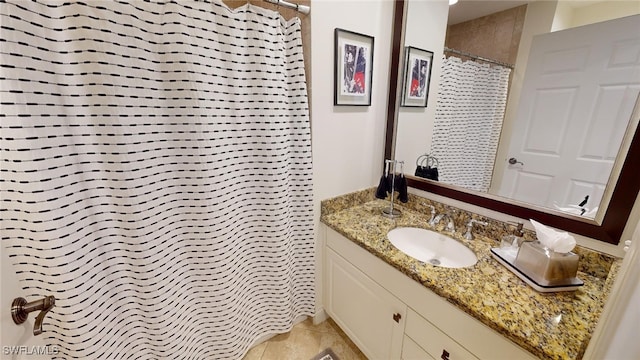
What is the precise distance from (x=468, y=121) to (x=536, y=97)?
311 mm

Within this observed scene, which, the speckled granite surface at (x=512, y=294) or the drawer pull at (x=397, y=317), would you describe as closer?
the speckled granite surface at (x=512, y=294)

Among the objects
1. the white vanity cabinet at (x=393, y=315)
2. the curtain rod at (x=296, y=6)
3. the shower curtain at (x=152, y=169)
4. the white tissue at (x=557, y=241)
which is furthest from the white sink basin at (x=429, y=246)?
the curtain rod at (x=296, y=6)

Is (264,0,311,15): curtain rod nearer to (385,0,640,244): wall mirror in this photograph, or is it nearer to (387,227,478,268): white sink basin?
(385,0,640,244): wall mirror

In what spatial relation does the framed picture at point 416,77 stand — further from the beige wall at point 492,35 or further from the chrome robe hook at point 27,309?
the chrome robe hook at point 27,309

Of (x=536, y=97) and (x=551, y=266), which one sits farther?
(x=536, y=97)

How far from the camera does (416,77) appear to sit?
1.46 metres

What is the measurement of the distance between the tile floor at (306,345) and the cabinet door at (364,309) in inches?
5.4

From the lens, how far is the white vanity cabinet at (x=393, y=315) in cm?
80

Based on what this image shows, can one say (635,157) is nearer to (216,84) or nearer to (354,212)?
(354,212)

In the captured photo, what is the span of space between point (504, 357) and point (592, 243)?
59 cm

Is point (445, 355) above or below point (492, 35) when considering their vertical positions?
below

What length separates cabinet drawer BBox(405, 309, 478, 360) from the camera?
85 cm

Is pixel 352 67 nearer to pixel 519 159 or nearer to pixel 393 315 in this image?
pixel 519 159

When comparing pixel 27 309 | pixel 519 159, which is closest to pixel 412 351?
pixel 519 159
